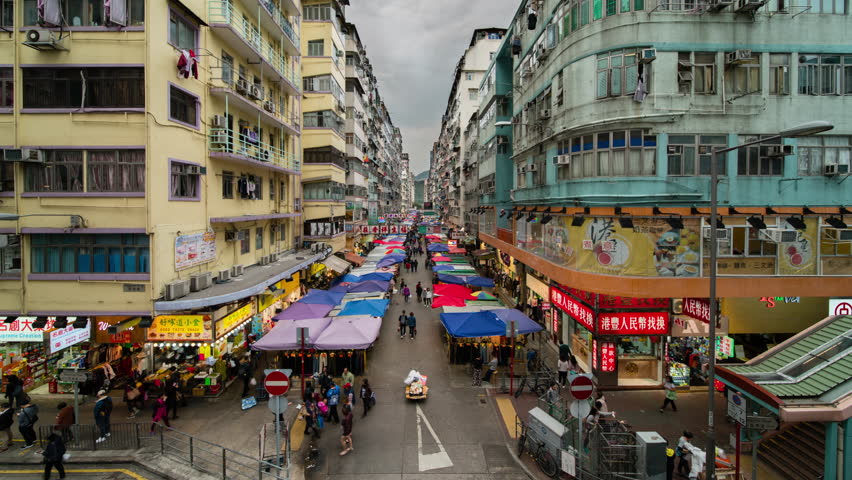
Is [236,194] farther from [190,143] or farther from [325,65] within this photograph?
[325,65]

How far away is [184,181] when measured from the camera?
1591cm

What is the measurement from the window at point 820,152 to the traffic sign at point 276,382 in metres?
19.9

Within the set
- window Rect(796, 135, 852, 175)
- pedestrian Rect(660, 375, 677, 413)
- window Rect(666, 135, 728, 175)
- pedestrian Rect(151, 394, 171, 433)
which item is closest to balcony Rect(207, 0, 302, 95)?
pedestrian Rect(151, 394, 171, 433)

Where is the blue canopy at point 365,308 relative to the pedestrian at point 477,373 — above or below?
above

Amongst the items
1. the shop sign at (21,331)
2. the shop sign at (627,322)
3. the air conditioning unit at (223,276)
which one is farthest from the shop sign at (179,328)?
the shop sign at (627,322)

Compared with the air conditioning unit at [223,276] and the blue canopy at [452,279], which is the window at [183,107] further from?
the blue canopy at [452,279]

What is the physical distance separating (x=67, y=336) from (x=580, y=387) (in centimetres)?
1680

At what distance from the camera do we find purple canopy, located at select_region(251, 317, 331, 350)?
16328 mm

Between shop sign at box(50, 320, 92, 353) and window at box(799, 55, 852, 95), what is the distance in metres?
28.5

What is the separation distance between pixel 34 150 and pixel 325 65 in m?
22.5

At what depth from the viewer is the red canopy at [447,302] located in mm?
22553

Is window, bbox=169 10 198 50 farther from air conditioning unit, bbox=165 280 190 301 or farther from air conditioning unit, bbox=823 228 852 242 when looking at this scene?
air conditioning unit, bbox=823 228 852 242

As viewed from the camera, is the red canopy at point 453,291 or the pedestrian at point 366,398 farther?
the red canopy at point 453,291

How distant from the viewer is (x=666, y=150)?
50.8 ft
